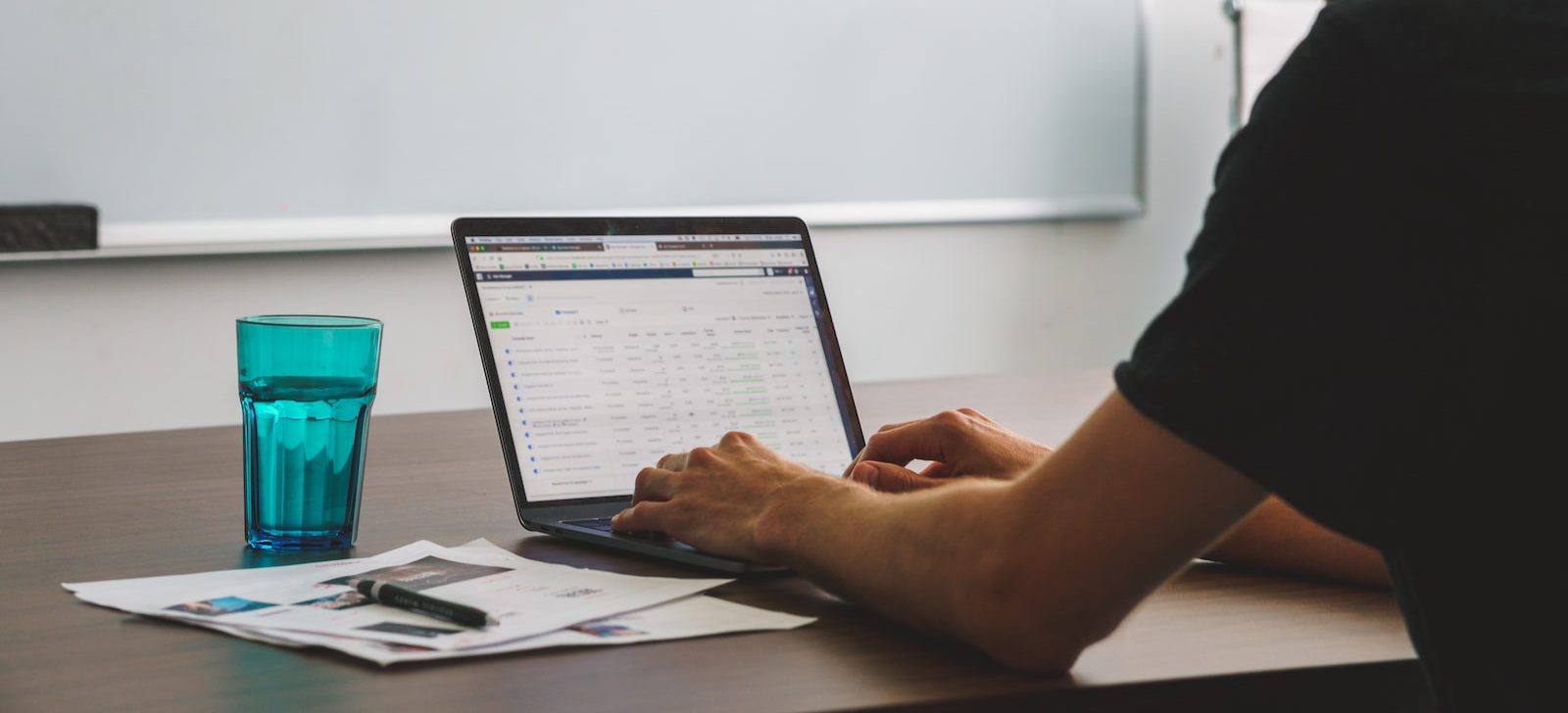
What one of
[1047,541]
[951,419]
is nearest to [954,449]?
[951,419]

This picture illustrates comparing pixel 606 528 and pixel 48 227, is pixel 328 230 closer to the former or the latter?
pixel 48 227

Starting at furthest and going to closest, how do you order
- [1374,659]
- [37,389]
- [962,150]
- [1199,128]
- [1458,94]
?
[1199,128], [962,150], [37,389], [1374,659], [1458,94]

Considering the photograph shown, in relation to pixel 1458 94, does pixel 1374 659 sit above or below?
below

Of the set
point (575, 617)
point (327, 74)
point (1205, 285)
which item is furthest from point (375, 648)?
point (327, 74)

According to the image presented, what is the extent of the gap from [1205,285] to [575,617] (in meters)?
0.33

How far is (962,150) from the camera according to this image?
3.20 meters

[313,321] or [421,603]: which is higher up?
[313,321]

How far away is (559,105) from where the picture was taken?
2.79 metres

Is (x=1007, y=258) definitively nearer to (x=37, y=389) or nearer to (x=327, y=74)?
(x=327, y=74)

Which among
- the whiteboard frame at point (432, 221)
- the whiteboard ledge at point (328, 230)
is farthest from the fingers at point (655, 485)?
the whiteboard ledge at point (328, 230)

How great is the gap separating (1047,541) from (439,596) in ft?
0.98

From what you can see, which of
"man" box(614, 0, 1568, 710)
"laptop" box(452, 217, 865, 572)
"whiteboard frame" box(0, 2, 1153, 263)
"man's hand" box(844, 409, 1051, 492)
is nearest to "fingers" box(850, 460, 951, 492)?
"man's hand" box(844, 409, 1051, 492)

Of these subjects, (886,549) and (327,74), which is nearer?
(886,549)

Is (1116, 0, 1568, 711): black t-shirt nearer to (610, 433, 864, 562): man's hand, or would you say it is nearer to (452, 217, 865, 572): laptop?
(610, 433, 864, 562): man's hand
